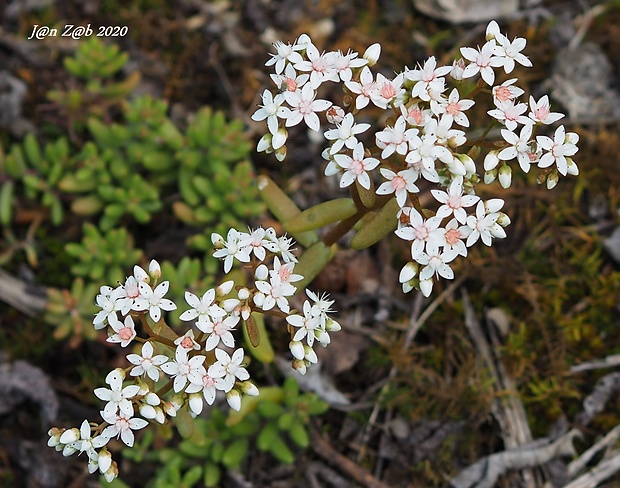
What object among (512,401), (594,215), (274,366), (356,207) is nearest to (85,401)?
(274,366)

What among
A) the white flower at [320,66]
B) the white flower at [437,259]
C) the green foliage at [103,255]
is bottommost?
the green foliage at [103,255]

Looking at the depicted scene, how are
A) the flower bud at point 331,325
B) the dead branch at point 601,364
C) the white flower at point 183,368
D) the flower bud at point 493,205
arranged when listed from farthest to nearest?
the dead branch at point 601,364 < the flower bud at point 331,325 < the flower bud at point 493,205 < the white flower at point 183,368

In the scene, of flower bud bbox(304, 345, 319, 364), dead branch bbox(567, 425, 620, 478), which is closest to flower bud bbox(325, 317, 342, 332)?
flower bud bbox(304, 345, 319, 364)

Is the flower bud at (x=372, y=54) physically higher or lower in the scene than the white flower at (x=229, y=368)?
higher

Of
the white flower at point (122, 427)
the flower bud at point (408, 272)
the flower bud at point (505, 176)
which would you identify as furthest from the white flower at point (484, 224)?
the white flower at point (122, 427)

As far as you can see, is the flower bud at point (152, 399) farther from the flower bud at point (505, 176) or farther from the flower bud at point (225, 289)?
the flower bud at point (505, 176)

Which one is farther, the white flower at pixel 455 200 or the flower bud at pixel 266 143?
the flower bud at pixel 266 143

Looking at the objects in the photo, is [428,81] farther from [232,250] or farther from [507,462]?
[507,462]
